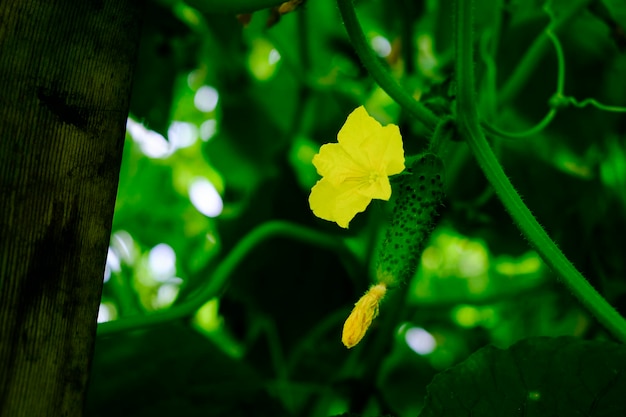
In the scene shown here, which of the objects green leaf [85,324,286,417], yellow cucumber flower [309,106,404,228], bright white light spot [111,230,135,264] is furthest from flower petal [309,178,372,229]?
bright white light spot [111,230,135,264]

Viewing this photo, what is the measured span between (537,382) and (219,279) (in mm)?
359

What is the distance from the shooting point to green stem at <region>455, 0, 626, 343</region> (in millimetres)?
499

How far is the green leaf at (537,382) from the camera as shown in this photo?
49 centimetres

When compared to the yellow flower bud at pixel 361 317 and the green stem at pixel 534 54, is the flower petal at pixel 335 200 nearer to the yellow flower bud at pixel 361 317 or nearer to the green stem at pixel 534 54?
the yellow flower bud at pixel 361 317

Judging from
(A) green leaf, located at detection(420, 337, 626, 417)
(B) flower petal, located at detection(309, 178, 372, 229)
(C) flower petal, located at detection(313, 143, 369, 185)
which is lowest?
(A) green leaf, located at detection(420, 337, 626, 417)

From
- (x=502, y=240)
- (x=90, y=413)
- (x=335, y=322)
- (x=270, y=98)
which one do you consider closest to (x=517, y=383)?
(x=90, y=413)

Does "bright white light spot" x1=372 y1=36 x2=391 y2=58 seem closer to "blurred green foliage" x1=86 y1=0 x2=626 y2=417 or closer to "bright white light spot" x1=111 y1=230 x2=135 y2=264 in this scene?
"blurred green foliage" x1=86 y1=0 x2=626 y2=417

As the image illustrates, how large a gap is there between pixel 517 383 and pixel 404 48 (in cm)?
76

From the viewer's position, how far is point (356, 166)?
48 centimetres

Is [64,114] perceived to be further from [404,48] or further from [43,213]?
[404,48]

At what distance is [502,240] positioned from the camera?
3.99 ft

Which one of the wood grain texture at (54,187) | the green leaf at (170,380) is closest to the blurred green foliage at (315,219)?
the green leaf at (170,380)

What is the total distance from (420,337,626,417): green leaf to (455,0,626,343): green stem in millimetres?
27

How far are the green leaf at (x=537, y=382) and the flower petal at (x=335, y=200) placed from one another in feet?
0.48
